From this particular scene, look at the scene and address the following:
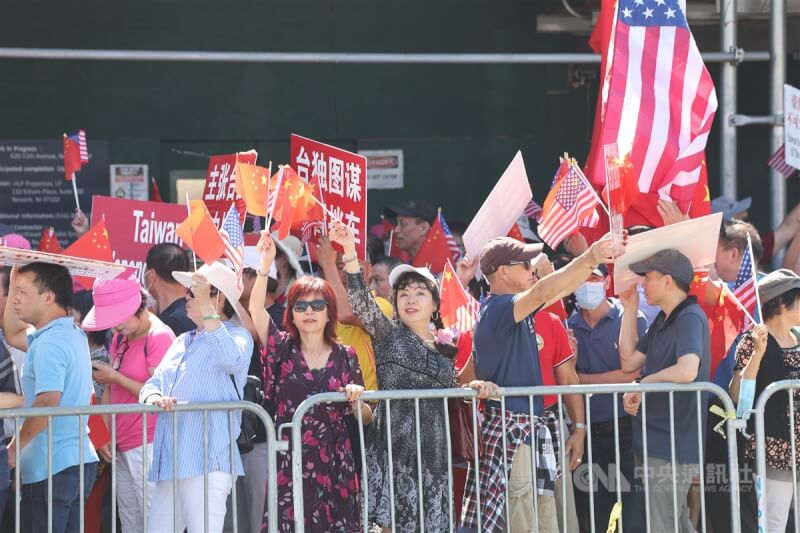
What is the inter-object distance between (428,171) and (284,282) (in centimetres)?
378

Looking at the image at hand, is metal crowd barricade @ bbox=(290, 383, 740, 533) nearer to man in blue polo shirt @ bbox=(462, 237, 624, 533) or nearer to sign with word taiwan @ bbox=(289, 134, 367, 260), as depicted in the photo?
man in blue polo shirt @ bbox=(462, 237, 624, 533)

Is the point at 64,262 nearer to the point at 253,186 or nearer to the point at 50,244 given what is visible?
the point at 253,186

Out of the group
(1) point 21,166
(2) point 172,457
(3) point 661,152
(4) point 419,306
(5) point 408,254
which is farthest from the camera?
Result: (1) point 21,166

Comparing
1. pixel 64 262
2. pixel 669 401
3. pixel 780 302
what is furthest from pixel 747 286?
pixel 64 262

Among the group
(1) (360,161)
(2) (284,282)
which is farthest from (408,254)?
(1) (360,161)

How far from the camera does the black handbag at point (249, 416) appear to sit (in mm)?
6590

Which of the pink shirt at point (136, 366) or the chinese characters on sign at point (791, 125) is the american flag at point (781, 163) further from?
the pink shirt at point (136, 366)

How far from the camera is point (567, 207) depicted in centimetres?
738

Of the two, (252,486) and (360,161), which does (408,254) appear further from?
(252,486)

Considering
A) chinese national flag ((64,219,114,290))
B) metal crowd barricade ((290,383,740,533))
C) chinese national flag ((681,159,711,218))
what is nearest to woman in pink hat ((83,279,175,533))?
chinese national flag ((64,219,114,290))

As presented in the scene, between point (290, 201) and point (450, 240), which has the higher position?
point (290, 201)

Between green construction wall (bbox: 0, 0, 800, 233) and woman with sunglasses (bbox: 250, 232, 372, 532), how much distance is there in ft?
16.7

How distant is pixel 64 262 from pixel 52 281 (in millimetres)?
114

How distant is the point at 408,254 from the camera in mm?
9758
